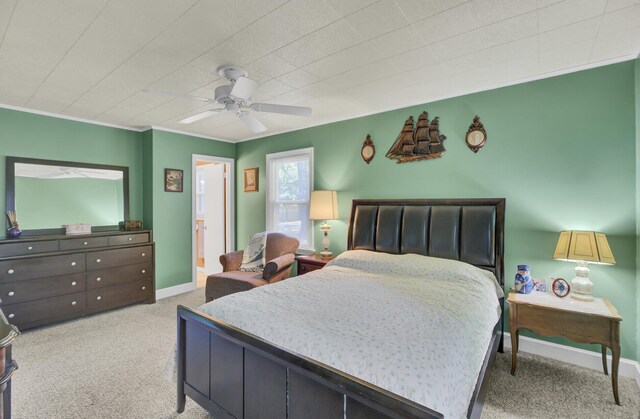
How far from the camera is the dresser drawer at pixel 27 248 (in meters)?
3.15

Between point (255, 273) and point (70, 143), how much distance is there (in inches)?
116

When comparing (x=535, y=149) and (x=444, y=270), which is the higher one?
(x=535, y=149)

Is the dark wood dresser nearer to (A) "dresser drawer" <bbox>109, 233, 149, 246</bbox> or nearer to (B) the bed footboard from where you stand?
(A) "dresser drawer" <bbox>109, 233, 149, 246</bbox>

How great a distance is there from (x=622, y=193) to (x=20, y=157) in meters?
6.07

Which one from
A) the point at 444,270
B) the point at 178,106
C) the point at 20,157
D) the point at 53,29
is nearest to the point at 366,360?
the point at 444,270

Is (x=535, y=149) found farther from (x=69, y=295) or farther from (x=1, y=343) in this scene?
(x=69, y=295)

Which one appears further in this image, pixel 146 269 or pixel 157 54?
pixel 146 269

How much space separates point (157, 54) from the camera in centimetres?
227

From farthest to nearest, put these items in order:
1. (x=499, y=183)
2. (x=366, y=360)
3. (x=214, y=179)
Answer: (x=214, y=179) < (x=499, y=183) < (x=366, y=360)

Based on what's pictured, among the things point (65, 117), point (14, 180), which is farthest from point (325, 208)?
point (14, 180)

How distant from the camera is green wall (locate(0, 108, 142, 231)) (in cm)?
353

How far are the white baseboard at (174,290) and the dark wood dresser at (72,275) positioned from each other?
256 millimetres

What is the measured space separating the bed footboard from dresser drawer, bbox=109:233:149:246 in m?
2.60

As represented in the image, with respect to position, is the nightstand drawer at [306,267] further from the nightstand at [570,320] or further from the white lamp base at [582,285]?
the white lamp base at [582,285]
